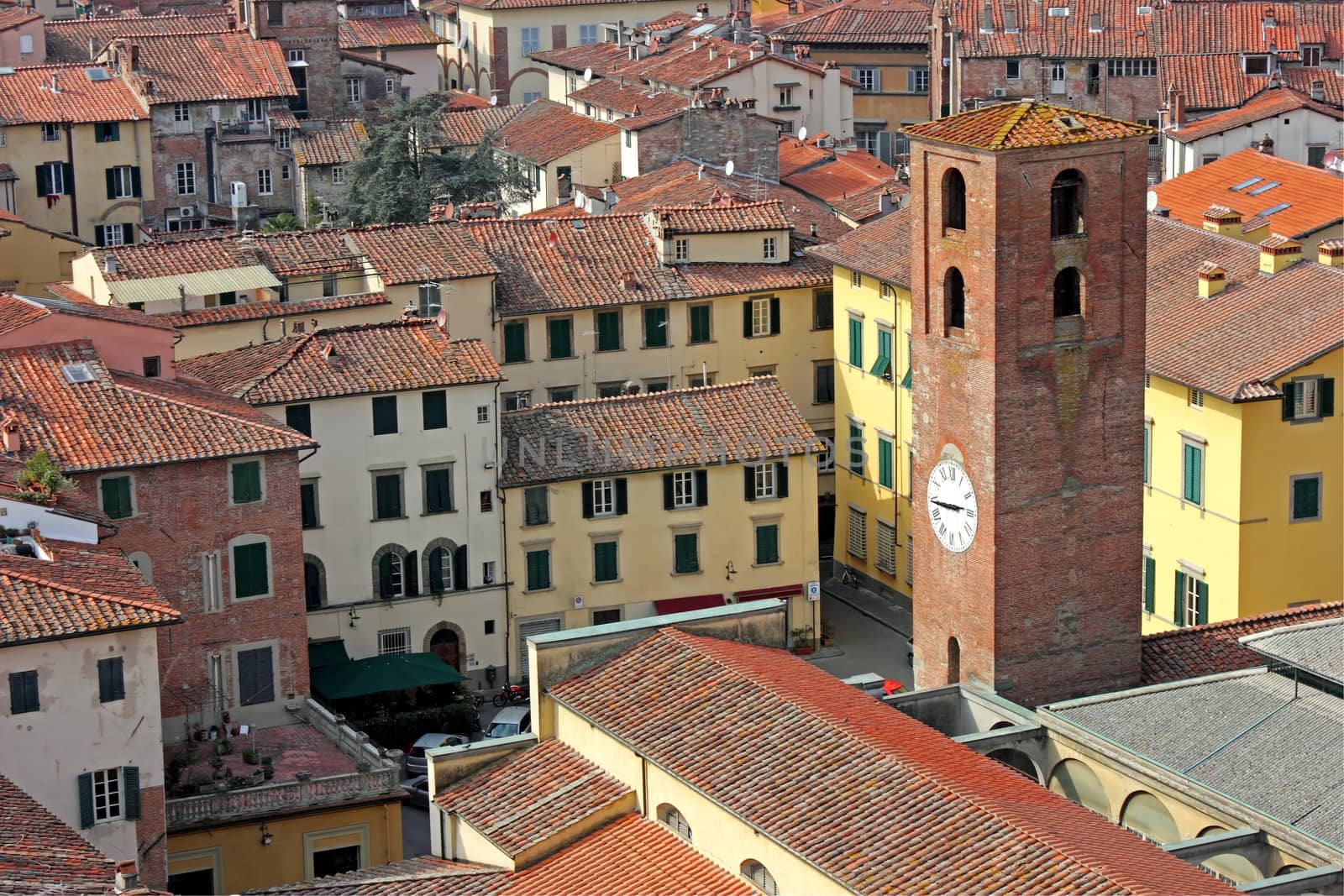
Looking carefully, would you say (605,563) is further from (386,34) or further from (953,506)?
(386,34)

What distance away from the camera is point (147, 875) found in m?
47.1

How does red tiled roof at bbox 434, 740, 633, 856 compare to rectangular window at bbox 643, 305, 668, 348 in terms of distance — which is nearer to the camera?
red tiled roof at bbox 434, 740, 633, 856

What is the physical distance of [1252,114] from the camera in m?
86.6

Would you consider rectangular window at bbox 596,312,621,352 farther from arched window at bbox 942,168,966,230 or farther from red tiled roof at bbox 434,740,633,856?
red tiled roof at bbox 434,740,633,856

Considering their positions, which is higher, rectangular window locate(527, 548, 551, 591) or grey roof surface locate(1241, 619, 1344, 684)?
grey roof surface locate(1241, 619, 1344, 684)

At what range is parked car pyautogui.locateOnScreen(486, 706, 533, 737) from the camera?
5716 centimetres

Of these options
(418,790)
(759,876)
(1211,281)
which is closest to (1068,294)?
(759,876)

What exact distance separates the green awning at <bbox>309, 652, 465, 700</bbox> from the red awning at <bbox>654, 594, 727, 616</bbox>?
19.2 ft

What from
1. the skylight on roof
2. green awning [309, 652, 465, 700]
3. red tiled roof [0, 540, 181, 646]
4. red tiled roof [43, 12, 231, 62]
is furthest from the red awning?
red tiled roof [43, 12, 231, 62]

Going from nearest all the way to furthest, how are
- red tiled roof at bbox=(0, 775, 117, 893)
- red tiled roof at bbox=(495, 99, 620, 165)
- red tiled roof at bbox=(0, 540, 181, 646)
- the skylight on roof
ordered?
red tiled roof at bbox=(0, 775, 117, 893) → red tiled roof at bbox=(0, 540, 181, 646) → the skylight on roof → red tiled roof at bbox=(495, 99, 620, 165)

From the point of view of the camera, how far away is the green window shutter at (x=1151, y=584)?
201 ft

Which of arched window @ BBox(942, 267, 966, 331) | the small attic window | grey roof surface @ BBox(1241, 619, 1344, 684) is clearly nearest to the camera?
grey roof surface @ BBox(1241, 619, 1344, 684)

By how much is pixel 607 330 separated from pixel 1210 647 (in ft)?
83.7

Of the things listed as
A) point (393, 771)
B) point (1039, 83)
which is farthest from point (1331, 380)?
point (1039, 83)
